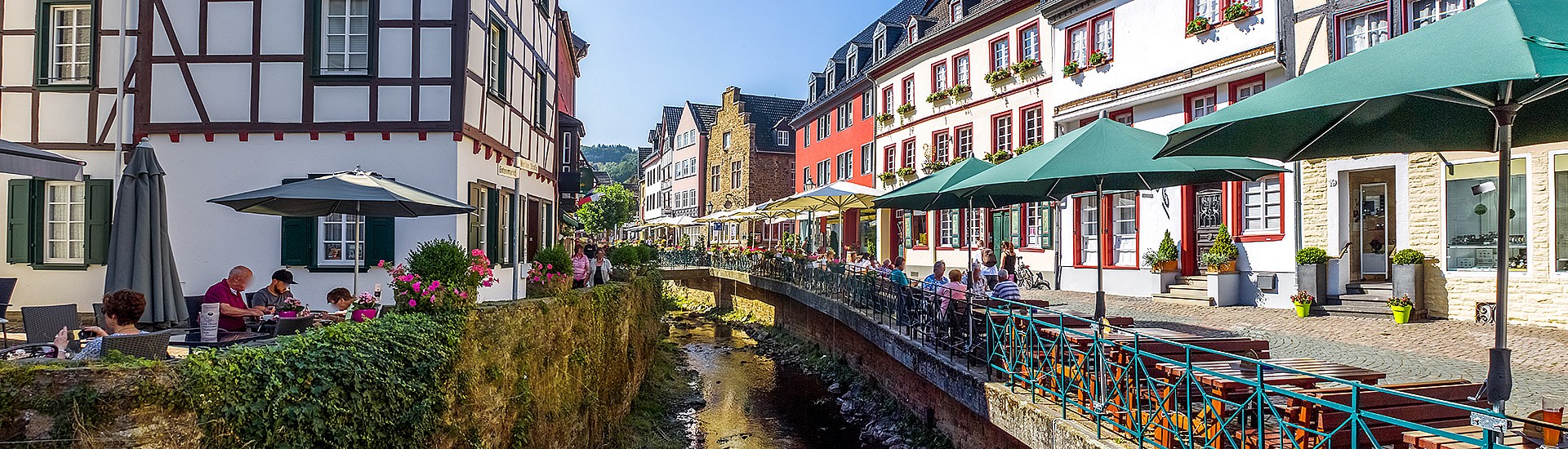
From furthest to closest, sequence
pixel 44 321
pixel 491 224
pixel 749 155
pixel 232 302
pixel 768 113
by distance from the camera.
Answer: pixel 768 113
pixel 749 155
pixel 491 224
pixel 232 302
pixel 44 321

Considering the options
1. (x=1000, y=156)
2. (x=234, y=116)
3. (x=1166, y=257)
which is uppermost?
(x=1000, y=156)

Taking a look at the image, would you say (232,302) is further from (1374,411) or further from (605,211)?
(605,211)

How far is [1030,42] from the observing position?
23.0 m

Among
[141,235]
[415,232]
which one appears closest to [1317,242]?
[415,232]

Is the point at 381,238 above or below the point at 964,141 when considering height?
below

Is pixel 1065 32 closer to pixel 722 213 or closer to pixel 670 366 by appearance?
pixel 670 366

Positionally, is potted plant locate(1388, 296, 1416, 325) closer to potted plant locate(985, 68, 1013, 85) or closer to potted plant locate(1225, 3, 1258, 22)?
potted plant locate(1225, 3, 1258, 22)

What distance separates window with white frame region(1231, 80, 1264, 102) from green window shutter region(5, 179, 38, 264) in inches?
739

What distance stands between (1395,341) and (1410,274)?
2857 mm

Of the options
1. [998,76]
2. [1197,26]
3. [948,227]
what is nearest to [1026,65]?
[998,76]

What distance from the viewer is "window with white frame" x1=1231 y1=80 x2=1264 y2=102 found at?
16.5 meters

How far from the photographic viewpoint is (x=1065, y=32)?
69.4 ft

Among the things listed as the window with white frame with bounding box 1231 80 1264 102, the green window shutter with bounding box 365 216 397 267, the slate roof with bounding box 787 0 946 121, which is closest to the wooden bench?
the green window shutter with bounding box 365 216 397 267

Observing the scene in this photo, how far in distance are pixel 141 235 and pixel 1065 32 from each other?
59.5ft
